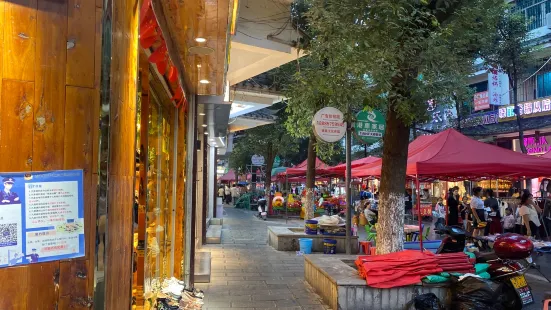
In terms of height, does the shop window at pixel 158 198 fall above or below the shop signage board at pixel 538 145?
below

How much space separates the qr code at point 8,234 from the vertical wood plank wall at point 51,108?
0.12 metres

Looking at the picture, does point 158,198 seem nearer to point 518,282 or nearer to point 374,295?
point 374,295

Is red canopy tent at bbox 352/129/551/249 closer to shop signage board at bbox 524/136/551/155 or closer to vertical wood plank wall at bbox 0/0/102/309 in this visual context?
vertical wood plank wall at bbox 0/0/102/309

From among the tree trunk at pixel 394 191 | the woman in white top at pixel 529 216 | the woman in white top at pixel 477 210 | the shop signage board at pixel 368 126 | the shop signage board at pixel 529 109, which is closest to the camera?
the tree trunk at pixel 394 191

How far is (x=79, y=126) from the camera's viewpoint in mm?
2037

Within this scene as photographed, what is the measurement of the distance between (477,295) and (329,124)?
3.86 meters

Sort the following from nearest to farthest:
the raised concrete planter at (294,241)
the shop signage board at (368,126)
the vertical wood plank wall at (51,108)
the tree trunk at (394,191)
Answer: the vertical wood plank wall at (51,108)
the tree trunk at (394,191)
the shop signage board at (368,126)
the raised concrete planter at (294,241)

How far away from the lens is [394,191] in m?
7.41

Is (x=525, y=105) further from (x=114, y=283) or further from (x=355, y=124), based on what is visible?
(x=114, y=283)

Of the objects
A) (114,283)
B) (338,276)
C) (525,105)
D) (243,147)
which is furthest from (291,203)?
(114,283)

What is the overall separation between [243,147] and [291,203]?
8.13m

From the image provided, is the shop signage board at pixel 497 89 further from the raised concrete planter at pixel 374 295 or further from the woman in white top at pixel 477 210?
the raised concrete planter at pixel 374 295

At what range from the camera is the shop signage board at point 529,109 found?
18.8 metres

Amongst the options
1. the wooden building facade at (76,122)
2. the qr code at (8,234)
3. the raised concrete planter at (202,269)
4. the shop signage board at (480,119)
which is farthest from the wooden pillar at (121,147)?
the shop signage board at (480,119)
